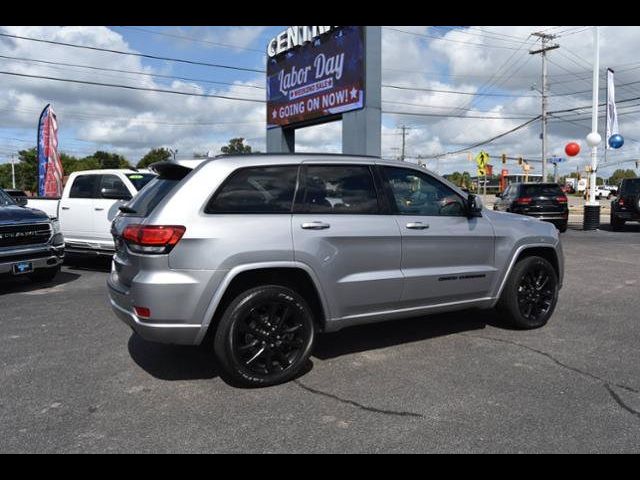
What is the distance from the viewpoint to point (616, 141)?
66.2 feet

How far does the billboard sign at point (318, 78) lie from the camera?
596 inches

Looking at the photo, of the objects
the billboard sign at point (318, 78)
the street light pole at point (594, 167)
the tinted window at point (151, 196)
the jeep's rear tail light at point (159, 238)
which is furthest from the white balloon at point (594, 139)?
the jeep's rear tail light at point (159, 238)

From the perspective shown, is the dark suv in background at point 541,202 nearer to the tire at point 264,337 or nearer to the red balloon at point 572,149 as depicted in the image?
the red balloon at point 572,149

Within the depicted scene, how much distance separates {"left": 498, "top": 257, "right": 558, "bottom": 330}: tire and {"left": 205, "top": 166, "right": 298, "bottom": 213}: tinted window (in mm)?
2642

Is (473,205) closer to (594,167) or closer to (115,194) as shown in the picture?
(115,194)

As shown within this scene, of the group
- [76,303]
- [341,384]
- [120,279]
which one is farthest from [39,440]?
[76,303]

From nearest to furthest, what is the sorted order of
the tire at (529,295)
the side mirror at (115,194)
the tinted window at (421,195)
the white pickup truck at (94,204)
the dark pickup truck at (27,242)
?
the tinted window at (421,195) → the tire at (529,295) → the dark pickup truck at (27,242) → the side mirror at (115,194) → the white pickup truck at (94,204)

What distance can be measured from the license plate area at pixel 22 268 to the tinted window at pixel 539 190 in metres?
14.5

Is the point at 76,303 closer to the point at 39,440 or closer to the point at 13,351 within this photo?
the point at 13,351

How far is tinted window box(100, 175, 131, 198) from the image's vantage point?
9589 mm

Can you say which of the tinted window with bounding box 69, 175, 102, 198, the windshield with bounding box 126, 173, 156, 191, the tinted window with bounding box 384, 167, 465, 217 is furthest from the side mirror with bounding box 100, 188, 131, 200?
the tinted window with bounding box 384, 167, 465, 217

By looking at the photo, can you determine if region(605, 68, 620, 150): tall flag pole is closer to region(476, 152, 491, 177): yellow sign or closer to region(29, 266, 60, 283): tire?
region(476, 152, 491, 177): yellow sign

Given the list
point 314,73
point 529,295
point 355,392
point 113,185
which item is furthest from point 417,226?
point 314,73

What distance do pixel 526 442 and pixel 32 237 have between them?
7528 millimetres
